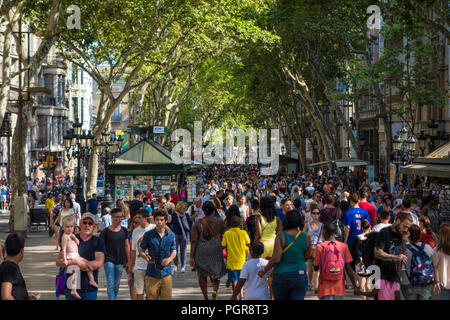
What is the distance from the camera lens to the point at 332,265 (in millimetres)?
8648

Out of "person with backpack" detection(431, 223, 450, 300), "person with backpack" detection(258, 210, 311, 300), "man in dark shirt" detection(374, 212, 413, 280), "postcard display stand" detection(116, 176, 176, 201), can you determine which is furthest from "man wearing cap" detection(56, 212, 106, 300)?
"postcard display stand" detection(116, 176, 176, 201)

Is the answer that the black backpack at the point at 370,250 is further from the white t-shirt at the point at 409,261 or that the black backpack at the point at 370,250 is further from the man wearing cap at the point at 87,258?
the man wearing cap at the point at 87,258

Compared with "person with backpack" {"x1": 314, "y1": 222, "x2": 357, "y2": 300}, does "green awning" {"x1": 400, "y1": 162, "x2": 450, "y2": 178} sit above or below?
above

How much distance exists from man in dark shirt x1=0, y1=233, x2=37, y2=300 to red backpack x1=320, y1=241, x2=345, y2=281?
3.22 metres

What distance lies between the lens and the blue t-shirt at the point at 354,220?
12656 mm

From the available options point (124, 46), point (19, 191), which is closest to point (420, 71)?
point (124, 46)

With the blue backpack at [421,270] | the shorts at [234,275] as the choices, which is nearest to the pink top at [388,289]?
the blue backpack at [421,270]

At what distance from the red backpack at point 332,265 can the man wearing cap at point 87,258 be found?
2451 millimetres

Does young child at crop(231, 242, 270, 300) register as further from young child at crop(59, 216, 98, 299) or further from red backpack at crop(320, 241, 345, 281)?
young child at crop(59, 216, 98, 299)

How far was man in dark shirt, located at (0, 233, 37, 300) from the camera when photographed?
687 cm

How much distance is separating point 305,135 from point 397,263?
46.9m

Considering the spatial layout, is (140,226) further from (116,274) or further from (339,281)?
(339,281)

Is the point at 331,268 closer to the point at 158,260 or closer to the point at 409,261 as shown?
the point at 409,261

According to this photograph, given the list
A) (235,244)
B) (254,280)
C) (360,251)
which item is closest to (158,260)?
(254,280)
